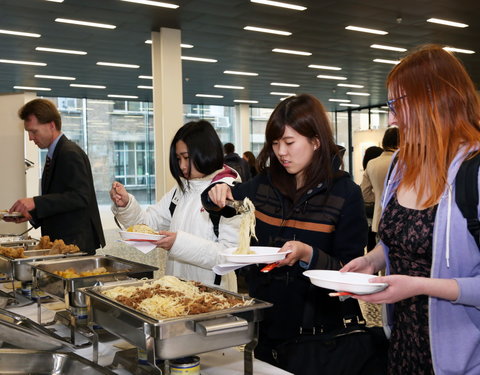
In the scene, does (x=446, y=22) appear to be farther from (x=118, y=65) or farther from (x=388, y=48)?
(x=118, y=65)

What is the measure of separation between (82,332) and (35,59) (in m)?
8.36

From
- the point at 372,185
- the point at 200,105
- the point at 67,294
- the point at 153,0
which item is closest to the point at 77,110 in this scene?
the point at 200,105

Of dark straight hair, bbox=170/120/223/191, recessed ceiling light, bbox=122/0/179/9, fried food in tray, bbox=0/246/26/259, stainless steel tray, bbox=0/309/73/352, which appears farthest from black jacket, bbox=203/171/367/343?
recessed ceiling light, bbox=122/0/179/9

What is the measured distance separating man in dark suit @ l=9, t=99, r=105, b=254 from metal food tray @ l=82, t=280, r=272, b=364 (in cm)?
173

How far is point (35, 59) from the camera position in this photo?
9.14 metres

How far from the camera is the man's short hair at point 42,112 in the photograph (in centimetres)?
322

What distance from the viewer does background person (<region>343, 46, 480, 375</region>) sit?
1.30 meters

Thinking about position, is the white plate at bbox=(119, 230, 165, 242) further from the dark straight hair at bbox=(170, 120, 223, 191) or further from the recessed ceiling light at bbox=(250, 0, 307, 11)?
the recessed ceiling light at bbox=(250, 0, 307, 11)

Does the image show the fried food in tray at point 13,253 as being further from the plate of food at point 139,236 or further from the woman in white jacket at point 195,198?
the plate of food at point 139,236

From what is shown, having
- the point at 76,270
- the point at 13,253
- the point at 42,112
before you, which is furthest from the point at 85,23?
the point at 76,270

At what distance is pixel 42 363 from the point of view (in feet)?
4.49

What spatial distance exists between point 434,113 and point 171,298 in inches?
32.3

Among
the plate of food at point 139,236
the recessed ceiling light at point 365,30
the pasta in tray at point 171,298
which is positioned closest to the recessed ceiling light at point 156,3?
the recessed ceiling light at point 365,30

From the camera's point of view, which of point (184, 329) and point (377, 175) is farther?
point (377, 175)
